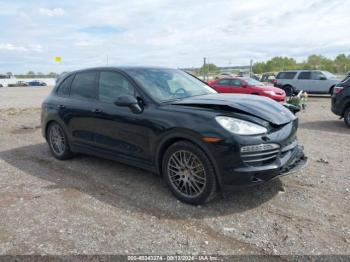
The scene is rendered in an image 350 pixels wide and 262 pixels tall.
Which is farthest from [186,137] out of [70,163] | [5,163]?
[5,163]

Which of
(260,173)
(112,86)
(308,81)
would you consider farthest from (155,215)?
(308,81)

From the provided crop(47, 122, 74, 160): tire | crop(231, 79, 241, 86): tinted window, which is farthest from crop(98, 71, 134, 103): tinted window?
crop(231, 79, 241, 86): tinted window

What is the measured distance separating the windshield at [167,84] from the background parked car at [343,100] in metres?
5.34

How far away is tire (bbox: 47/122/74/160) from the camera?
5.79 metres

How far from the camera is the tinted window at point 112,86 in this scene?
4.57 m

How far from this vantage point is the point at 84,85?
5.39m

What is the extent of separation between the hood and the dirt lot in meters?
0.99

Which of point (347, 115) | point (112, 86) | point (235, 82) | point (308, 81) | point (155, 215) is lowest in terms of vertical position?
point (155, 215)

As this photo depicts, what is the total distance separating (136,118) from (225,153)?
1.39m

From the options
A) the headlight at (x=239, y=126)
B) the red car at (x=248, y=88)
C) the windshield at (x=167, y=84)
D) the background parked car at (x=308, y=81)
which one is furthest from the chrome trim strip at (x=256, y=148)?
the background parked car at (x=308, y=81)

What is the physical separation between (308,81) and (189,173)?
17332 millimetres

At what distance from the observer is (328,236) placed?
3.16 meters

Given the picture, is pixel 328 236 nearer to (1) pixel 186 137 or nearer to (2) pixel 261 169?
(2) pixel 261 169

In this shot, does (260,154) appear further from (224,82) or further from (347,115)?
(224,82)
